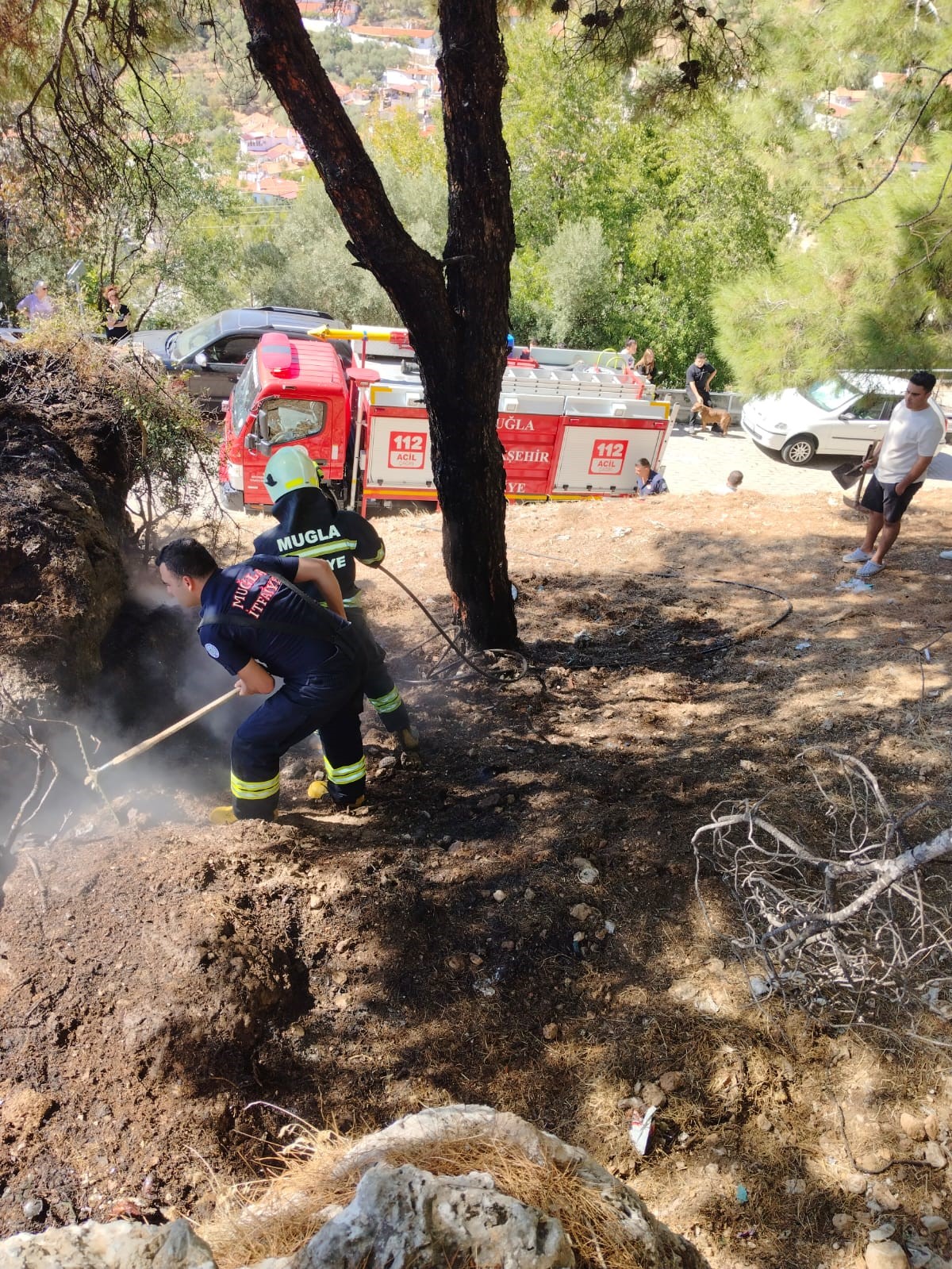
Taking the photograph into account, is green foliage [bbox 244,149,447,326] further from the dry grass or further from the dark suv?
the dry grass

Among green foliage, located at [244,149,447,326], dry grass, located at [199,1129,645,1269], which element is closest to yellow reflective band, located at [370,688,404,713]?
dry grass, located at [199,1129,645,1269]

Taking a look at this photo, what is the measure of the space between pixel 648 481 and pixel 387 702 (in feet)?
23.5

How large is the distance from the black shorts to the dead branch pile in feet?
10.6

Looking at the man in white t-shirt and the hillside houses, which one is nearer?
the man in white t-shirt

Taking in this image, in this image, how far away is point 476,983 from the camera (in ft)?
10.3

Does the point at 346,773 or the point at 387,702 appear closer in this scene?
the point at 346,773

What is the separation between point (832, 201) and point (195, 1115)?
7.21 metres

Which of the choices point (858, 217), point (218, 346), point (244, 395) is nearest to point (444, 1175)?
point (858, 217)

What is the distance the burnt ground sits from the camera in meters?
2.52

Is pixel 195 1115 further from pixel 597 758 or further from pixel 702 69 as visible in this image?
pixel 702 69

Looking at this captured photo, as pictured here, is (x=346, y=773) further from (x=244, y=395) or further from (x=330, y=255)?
(x=330, y=255)

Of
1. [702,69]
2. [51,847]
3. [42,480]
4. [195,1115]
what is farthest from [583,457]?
[195,1115]

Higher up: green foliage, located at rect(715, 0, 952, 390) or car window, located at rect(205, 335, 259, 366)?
green foliage, located at rect(715, 0, 952, 390)

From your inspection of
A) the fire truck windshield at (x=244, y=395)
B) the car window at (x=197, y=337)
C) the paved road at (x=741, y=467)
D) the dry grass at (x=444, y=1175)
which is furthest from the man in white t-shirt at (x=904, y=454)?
the car window at (x=197, y=337)
